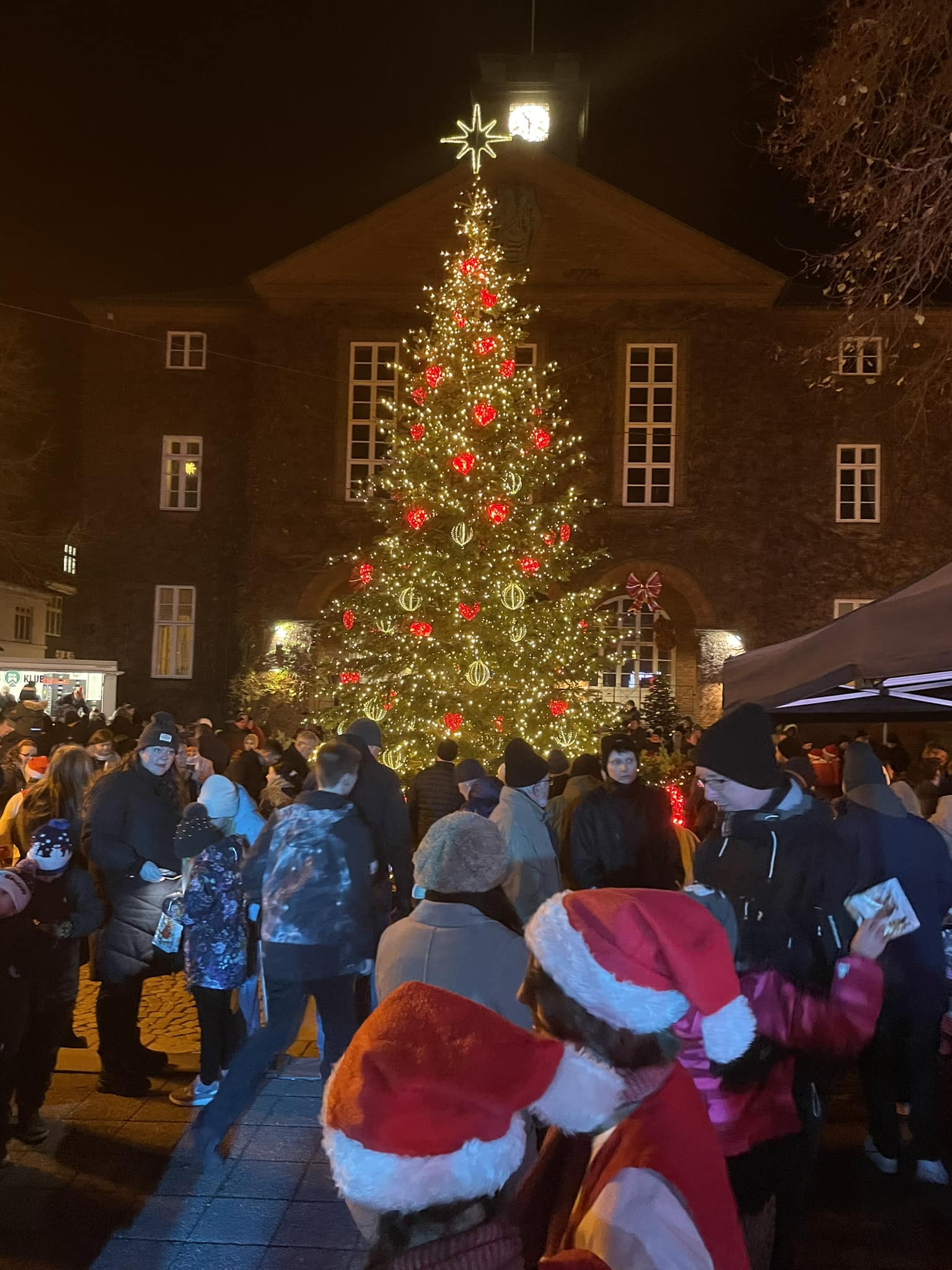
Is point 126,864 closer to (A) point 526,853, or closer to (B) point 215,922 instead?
(B) point 215,922

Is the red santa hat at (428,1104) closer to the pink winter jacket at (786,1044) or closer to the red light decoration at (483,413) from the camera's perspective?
the pink winter jacket at (786,1044)

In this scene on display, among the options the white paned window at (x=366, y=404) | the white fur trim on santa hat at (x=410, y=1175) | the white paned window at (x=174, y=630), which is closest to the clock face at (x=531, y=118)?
the white paned window at (x=366, y=404)

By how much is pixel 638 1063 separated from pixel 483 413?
518 inches

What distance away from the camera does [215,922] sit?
548cm

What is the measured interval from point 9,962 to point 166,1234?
135 centimetres

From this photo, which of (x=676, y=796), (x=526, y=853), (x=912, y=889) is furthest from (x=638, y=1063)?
(x=676, y=796)

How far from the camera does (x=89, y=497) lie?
26.8 metres

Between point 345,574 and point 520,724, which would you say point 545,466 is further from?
point 345,574

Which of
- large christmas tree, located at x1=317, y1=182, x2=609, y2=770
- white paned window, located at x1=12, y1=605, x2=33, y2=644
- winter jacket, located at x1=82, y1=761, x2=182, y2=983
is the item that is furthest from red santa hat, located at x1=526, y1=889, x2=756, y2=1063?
white paned window, located at x1=12, y1=605, x2=33, y2=644

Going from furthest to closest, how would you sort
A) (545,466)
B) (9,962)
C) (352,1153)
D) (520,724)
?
(545,466) → (520,724) → (9,962) → (352,1153)

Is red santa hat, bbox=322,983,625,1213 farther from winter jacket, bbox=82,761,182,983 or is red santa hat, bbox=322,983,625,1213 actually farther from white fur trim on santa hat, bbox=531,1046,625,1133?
winter jacket, bbox=82,761,182,983

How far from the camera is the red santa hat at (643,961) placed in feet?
6.26

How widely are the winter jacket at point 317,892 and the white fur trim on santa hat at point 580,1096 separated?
10.1 feet

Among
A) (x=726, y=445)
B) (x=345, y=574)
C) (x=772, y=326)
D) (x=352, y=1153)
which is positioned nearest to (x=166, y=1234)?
(x=352, y=1153)
